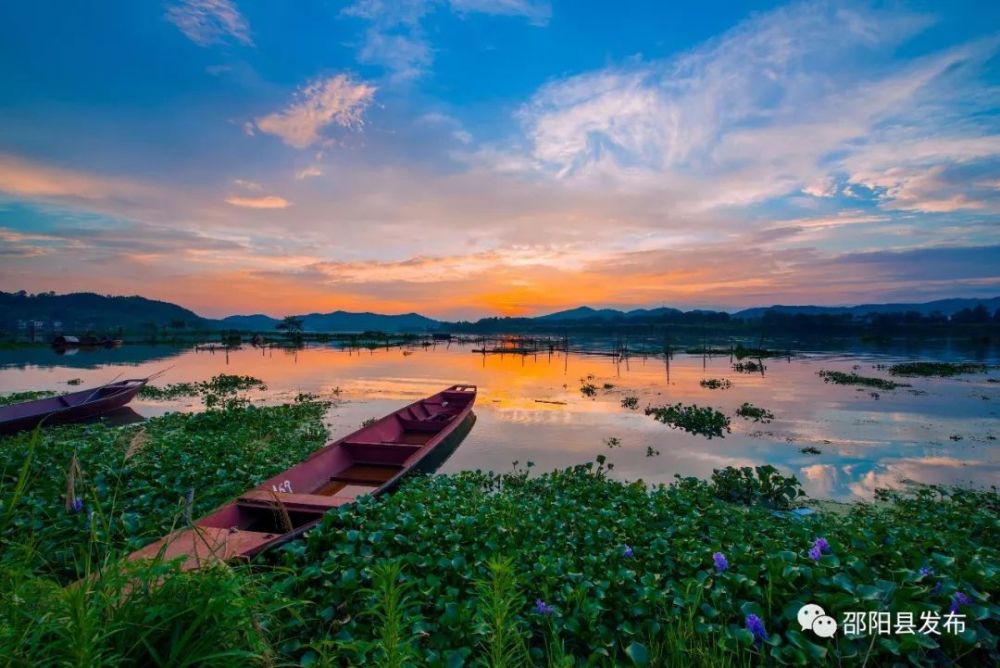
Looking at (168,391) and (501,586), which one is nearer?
(501,586)

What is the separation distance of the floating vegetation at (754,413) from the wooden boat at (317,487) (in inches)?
319

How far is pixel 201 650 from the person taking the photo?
5.86 feet

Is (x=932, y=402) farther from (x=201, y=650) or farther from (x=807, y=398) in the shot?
(x=201, y=650)

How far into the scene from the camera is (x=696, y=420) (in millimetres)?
12336

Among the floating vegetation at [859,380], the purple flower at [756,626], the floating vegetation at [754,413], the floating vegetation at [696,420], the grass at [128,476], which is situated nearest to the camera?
the purple flower at [756,626]

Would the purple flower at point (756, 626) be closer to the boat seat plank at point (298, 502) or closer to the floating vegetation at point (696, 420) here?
the boat seat plank at point (298, 502)

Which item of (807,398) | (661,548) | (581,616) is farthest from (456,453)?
(807,398)

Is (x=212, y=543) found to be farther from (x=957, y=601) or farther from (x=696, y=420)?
(x=696, y=420)

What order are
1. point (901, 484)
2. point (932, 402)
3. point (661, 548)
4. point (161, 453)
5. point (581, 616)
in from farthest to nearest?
point (932, 402), point (901, 484), point (161, 453), point (661, 548), point (581, 616)

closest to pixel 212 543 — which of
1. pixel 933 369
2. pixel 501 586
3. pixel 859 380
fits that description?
pixel 501 586

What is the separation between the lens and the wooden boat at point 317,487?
384 cm

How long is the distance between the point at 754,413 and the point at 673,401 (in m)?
2.73

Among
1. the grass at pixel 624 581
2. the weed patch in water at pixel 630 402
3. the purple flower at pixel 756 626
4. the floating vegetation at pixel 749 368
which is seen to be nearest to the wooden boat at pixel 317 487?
the grass at pixel 624 581

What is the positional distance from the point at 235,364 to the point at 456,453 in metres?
23.8
